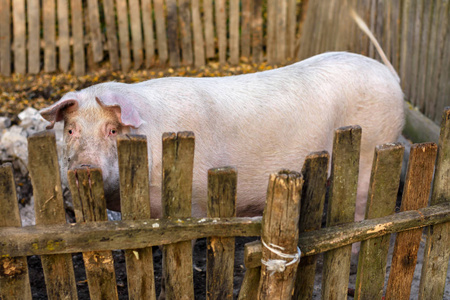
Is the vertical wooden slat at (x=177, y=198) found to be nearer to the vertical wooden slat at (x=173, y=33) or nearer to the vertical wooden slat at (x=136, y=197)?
the vertical wooden slat at (x=136, y=197)

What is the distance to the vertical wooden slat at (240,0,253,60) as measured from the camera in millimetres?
8852

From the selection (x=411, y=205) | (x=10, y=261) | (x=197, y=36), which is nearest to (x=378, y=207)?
(x=411, y=205)

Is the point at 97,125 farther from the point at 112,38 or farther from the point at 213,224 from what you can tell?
A: the point at 112,38

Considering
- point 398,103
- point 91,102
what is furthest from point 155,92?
point 398,103

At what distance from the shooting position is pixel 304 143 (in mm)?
3680

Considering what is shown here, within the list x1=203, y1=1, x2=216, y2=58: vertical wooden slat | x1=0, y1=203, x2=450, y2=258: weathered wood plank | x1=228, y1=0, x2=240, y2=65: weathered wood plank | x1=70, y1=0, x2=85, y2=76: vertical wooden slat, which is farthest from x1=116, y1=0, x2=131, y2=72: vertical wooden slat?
x1=0, y1=203, x2=450, y2=258: weathered wood plank

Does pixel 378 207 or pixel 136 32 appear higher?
pixel 136 32

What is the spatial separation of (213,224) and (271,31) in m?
7.06

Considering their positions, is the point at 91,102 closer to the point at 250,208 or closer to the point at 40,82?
the point at 250,208

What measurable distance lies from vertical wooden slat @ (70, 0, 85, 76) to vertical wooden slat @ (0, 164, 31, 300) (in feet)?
21.5

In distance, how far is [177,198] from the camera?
2.37 metres

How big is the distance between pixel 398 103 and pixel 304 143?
85cm

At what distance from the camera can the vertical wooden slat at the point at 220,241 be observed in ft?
7.53

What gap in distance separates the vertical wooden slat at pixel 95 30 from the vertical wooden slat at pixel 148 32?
2.43 ft
